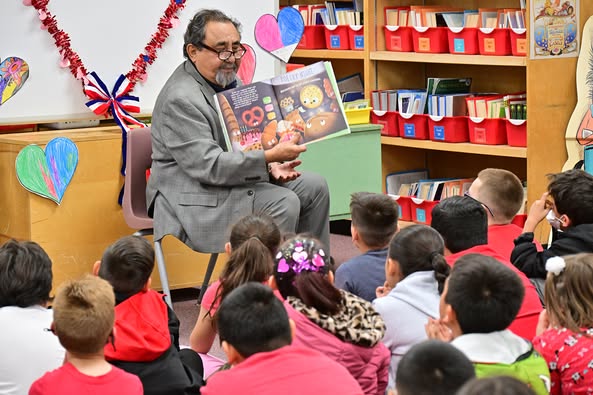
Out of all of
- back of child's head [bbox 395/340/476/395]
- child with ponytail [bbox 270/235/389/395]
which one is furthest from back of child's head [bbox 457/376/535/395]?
child with ponytail [bbox 270/235/389/395]

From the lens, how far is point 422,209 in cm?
581

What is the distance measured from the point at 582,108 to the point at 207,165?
2021 mm

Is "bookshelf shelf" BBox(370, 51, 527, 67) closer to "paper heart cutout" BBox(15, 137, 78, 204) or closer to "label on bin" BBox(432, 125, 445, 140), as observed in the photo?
"label on bin" BBox(432, 125, 445, 140)

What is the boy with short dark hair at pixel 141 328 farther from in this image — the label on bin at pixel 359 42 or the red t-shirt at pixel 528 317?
the label on bin at pixel 359 42

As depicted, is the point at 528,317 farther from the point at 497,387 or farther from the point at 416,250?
the point at 497,387

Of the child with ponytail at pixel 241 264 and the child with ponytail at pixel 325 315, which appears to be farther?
the child with ponytail at pixel 241 264

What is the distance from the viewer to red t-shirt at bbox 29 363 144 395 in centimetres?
214

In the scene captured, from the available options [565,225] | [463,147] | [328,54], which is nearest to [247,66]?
[463,147]

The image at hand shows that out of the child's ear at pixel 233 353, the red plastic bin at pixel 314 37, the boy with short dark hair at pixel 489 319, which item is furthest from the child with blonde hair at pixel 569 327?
the red plastic bin at pixel 314 37

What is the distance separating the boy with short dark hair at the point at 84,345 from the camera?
84.7 inches

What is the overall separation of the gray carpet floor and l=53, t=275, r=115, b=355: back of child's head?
1.61 metres

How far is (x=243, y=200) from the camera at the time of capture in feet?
12.7

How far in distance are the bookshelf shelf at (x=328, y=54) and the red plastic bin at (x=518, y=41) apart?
1057mm

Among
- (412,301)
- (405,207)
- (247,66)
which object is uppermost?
(247,66)
